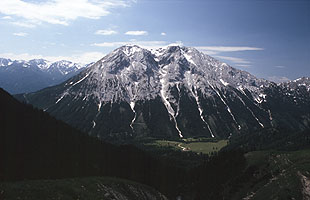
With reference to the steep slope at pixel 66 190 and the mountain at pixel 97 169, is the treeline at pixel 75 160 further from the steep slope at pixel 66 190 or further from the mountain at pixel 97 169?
the steep slope at pixel 66 190

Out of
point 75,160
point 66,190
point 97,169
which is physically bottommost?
point 97,169

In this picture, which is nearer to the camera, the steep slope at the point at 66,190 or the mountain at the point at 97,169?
the steep slope at the point at 66,190

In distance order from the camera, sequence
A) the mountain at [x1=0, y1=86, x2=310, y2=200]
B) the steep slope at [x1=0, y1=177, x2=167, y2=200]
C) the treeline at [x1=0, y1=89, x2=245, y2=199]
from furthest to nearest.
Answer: the treeline at [x1=0, y1=89, x2=245, y2=199] → the mountain at [x1=0, y1=86, x2=310, y2=200] → the steep slope at [x1=0, y1=177, x2=167, y2=200]

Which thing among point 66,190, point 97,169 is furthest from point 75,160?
point 66,190

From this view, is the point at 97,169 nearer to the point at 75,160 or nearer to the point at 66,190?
the point at 75,160

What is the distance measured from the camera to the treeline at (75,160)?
262ft

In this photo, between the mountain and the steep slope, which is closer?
the steep slope

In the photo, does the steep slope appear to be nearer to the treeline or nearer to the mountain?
the mountain

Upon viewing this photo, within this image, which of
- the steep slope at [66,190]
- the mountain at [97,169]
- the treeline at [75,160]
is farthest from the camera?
the treeline at [75,160]

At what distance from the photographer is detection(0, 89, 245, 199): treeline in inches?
3147

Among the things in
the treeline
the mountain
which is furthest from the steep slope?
the treeline

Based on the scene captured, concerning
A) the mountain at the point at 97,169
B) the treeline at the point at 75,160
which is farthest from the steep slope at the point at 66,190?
the treeline at the point at 75,160

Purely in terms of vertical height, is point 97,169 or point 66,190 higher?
point 66,190

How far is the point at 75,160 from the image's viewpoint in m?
102
